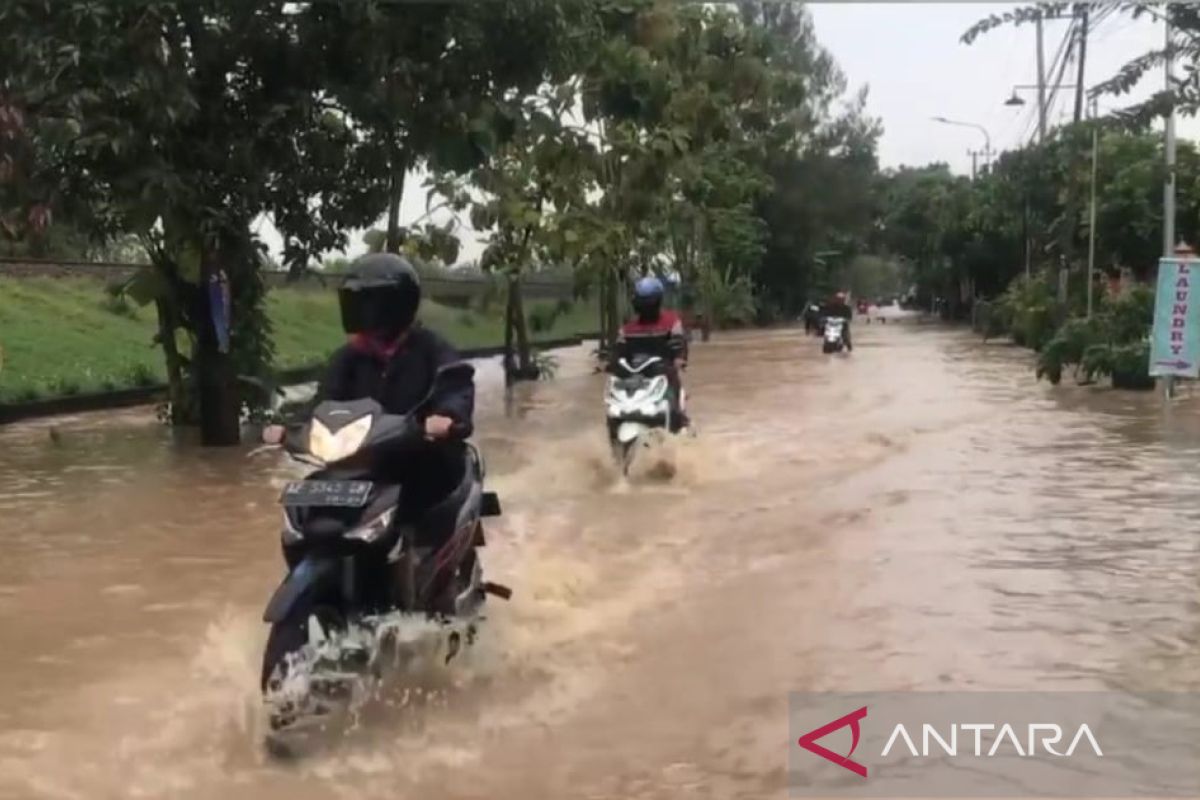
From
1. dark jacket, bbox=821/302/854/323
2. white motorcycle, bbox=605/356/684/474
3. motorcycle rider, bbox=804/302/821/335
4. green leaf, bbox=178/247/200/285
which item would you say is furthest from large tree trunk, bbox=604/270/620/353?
motorcycle rider, bbox=804/302/821/335

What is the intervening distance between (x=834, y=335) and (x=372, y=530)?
29443mm

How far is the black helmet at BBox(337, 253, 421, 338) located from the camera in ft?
18.9

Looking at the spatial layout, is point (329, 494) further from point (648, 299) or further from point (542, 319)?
point (542, 319)

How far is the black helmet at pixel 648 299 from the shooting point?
11727mm

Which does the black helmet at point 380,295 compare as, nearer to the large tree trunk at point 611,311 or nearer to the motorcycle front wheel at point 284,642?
the motorcycle front wheel at point 284,642

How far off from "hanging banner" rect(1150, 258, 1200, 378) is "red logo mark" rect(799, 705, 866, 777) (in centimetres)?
1341

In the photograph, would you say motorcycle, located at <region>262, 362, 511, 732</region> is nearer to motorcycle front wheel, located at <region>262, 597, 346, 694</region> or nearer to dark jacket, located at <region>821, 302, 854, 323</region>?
motorcycle front wheel, located at <region>262, 597, 346, 694</region>

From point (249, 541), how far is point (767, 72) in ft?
49.9

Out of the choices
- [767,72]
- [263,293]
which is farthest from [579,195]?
[263,293]

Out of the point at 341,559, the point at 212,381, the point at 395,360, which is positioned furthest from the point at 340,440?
the point at 212,381

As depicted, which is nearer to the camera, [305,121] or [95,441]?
[305,121]

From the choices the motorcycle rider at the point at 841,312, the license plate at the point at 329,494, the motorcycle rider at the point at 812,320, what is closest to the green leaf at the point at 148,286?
the license plate at the point at 329,494

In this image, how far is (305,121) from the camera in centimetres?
1380

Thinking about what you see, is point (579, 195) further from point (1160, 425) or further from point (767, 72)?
point (1160, 425)
